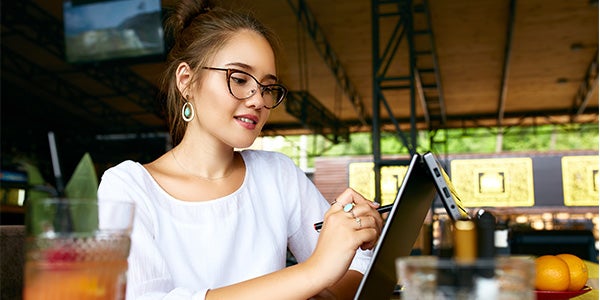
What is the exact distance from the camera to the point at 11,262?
3.81 feet

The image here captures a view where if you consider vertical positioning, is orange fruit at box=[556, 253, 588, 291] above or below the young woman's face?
below

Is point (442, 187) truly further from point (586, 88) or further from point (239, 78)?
point (586, 88)

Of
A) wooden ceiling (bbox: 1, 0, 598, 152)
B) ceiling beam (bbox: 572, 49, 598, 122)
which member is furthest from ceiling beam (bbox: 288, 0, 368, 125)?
ceiling beam (bbox: 572, 49, 598, 122)

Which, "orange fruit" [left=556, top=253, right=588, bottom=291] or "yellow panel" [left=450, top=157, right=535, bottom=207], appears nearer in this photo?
"orange fruit" [left=556, top=253, right=588, bottom=291]

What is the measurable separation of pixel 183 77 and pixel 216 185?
0.27m

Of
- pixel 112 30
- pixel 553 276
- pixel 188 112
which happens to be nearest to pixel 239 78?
pixel 188 112

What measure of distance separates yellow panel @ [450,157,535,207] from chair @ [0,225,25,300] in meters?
10.5

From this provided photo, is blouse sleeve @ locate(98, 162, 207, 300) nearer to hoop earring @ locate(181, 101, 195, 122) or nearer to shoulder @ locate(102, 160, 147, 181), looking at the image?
shoulder @ locate(102, 160, 147, 181)

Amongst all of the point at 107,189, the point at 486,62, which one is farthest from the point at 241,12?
the point at 486,62

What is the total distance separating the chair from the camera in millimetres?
1139

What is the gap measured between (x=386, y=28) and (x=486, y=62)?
7.96ft

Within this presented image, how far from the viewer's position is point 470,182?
11.2m

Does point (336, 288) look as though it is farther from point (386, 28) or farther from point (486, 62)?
point (486, 62)

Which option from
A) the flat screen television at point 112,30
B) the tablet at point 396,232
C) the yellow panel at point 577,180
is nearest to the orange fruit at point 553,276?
the tablet at point 396,232
